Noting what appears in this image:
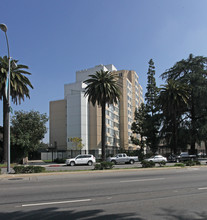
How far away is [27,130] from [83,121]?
883 inches

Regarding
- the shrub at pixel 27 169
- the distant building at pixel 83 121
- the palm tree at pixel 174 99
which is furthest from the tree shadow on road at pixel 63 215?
the distant building at pixel 83 121

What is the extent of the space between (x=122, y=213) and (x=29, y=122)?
37319 millimetres

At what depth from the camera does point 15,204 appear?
7477 mm

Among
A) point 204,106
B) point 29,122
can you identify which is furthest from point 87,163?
point 204,106

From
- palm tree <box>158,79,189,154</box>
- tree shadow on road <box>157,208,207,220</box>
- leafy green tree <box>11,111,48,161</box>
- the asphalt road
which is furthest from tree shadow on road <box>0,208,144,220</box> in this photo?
palm tree <box>158,79,189,154</box>

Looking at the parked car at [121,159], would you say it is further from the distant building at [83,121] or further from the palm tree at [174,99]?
the distant building at [83,121]

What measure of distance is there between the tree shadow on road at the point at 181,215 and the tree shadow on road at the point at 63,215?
0.83 metres

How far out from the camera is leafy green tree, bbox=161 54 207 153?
45156 millimetres

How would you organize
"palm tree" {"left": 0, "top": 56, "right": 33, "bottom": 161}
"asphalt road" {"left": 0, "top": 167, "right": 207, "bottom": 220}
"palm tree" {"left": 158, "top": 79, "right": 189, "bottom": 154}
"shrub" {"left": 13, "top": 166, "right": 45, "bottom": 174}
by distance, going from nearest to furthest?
"asphalt road" {"left": 0, "top": 167, "right": 207, "bottom": 220} < "shrub" {"left": 13, "top": 166, "right": 45, "bottom": 174} < "palm tree" {"left": 0, "top": 56, "right": 33, "bottom": 161} < "palm tree" {"left": 158, "top": 79, "right": 189, "bottom": 154}

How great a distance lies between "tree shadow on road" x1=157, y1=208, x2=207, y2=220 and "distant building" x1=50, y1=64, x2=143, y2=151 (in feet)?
166

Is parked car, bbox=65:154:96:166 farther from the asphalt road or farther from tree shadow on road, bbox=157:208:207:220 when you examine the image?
tree shadow on road, bbox=157:208:207:220

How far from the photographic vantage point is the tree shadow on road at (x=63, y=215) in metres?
5.95

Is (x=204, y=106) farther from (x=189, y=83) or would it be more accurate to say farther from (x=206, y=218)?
(x=206, y=218)

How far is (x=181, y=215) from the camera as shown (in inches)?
240
